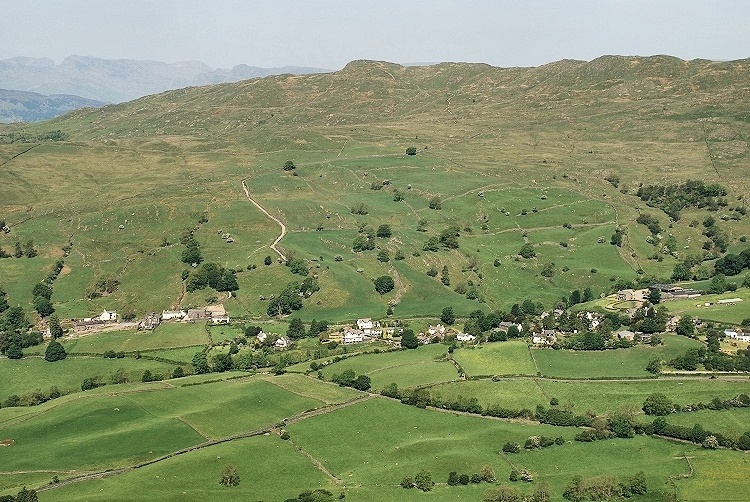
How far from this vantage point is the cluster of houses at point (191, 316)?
130125mm

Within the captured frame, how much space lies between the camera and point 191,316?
13225 centimetres

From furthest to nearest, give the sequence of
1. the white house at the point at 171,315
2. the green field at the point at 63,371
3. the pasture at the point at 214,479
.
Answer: the white house at the point at 171,315 < the green field at the point at 63,371 < the pasture at the point at 214,479

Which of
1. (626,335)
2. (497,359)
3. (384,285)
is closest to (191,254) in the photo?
(384,285)

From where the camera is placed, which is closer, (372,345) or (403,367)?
(403,367)

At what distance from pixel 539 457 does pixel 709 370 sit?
32838 mm

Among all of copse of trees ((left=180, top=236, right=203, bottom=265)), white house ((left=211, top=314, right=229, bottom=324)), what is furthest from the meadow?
copse of trees ((left=180, top=236, right=203, bottom=265))

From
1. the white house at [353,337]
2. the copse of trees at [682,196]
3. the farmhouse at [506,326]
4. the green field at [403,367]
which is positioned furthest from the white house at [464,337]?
the copse of trees at [682,196]

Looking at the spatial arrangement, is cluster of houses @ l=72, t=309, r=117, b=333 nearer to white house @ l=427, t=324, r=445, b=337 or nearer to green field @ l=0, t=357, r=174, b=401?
green field @ l=0, t=357, r=174, b=401

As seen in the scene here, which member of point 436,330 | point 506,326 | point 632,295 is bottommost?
Answer: point 436,330

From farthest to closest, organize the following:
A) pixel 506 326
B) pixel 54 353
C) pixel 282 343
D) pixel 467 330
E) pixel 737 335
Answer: pixel 506 326 < pixel 467 330 < pixel 282 343 < pixel 54 353 < pixel 737 335

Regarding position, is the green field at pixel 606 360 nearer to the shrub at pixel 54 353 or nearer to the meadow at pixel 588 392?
the meadow at pixel 588 392

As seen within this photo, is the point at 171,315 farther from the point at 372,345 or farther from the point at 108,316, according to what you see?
the point at 372,345

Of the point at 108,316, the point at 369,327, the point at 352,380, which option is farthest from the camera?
the point at 108,316

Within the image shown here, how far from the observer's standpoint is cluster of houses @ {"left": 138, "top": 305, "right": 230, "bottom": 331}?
13012 centimetres
